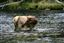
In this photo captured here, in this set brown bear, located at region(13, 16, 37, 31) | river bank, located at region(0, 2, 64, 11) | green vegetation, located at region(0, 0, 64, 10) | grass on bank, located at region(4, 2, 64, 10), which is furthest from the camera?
green vegetation, located at region(0, 0, 64, 10)

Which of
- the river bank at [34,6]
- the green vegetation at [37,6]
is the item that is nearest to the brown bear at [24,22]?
the river bank at [34,6]

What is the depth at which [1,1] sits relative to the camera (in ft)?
180

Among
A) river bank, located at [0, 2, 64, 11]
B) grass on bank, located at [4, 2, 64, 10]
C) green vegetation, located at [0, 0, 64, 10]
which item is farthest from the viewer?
green vegetation, located at [0, 0, 64, 10]

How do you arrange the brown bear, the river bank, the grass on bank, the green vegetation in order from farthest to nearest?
the green vegetation < the grass on bank < the river bank < the brown bear

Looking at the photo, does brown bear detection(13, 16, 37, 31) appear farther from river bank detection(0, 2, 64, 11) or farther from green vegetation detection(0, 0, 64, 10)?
green vegetation detection(0, 0, 64, 10)

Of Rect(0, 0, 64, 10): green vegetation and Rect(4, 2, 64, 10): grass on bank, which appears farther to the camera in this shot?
Rect(0, 0, 64, 10): green vegetation

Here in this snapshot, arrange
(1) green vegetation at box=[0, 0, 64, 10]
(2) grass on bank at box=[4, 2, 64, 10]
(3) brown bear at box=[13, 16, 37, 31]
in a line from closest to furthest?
(3) brown bear at box=[13, 16, 37, 31] < (2) grass on bank at box=[4, 2, 64, 10] < (1) green vegetation at box=[0, 0, 64, 10]

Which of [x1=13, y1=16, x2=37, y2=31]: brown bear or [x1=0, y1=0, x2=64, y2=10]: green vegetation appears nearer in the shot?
[x1=13, y1=16, x2=37, y2=31]: brown bear

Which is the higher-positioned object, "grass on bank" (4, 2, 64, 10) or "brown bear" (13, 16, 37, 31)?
"brown bear" (13, 16, 37, 31)

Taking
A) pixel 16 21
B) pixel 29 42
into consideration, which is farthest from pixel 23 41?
pixel 16 21

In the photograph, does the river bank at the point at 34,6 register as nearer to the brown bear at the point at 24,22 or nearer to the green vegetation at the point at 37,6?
the green vegetation at the point at 37,6

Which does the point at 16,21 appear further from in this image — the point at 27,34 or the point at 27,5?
the point at 27,5

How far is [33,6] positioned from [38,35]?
32247 millimetres

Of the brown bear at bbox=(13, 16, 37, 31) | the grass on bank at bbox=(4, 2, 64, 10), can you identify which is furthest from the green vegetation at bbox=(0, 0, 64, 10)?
the brown bear at bbox=(13, 16, 37, 31)
